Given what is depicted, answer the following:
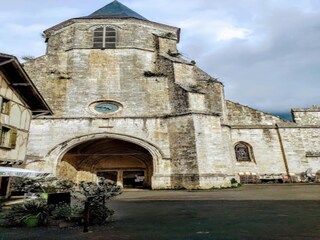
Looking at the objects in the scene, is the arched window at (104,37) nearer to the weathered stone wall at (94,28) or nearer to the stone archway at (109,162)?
the weathered stone wall at (94,28)

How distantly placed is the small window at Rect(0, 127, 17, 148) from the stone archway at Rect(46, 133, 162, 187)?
543 centimetres

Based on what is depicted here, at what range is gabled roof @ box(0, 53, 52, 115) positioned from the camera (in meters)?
9.43

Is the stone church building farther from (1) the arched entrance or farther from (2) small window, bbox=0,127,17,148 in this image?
(2) small window, bbox=0,127,17,148

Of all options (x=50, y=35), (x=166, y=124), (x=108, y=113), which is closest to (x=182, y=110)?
(x=166, y=124)

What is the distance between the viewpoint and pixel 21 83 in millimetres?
10516

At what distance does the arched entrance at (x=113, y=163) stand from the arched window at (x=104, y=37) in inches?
281

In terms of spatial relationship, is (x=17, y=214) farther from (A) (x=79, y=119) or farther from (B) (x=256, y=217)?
(A) (x=79, y=119)

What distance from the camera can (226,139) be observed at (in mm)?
16297

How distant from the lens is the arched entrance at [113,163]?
1714cm

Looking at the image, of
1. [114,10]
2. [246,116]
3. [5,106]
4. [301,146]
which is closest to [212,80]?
[246,116]

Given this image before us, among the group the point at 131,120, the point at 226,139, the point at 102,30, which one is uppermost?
the point at 102,30

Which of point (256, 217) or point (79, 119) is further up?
point (79, 119)

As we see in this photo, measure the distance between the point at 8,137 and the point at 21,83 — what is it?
232cm

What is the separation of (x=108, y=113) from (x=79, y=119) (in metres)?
1.77
